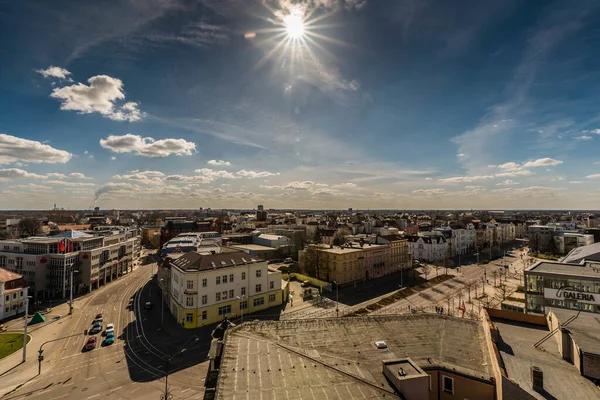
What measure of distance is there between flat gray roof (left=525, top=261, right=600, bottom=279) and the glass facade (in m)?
1.06

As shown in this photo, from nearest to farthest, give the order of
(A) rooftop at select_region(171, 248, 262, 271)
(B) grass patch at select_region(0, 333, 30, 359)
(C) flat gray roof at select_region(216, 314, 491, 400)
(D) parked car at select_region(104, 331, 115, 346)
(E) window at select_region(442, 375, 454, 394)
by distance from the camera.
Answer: (C) flat gray roof at select_region(216, 314, 491, 400) < (E) window at select_region(442, 375, 454, 394) < (B) grass patch at select_region(0, 333, 30, 359) < (D) parked car at select_region(104, 331, 115, 346) < (A) rooftop at select_region(171, 248, 262, 271)

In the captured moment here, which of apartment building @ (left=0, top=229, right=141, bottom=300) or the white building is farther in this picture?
the white building

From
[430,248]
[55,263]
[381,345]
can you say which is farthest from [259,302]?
[430,248]

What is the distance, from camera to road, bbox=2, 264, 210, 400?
34219 millimetres

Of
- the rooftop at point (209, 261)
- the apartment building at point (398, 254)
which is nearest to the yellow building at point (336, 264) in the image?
the apartment building at point (398, 254)

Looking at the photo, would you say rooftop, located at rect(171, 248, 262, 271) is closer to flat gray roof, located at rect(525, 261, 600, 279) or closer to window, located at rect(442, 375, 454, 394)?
window, located at rect(442, 375, 454, 394)

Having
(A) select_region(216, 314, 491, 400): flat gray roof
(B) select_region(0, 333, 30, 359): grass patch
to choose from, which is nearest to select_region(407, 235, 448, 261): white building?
(A) select_region(216, 314, 491, 400): flat gray roof

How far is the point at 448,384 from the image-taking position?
2047cm

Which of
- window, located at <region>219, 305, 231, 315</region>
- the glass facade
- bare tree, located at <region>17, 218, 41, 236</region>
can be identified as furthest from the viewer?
bare tree, located at <region>17, 218, 41, 236</region>

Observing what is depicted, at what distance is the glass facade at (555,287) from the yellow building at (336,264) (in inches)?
1667

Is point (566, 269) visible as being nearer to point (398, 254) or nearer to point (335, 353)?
point (335, 353)

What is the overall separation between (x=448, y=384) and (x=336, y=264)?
204 ft

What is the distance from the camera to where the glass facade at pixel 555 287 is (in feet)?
137

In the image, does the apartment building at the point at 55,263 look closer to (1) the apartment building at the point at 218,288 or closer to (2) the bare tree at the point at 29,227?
(1) the apartment building at the point at 218,288
